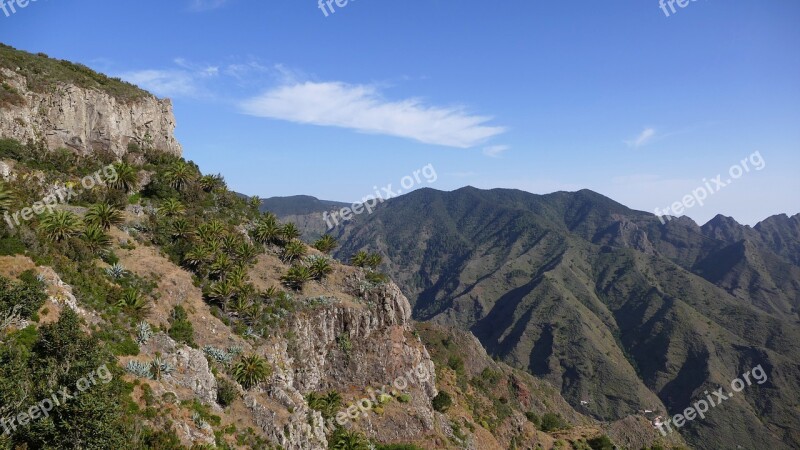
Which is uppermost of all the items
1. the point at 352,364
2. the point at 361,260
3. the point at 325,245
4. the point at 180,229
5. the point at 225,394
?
the point at 180,229

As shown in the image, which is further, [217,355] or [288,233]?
[288,233]

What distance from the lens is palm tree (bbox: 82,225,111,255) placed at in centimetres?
3241

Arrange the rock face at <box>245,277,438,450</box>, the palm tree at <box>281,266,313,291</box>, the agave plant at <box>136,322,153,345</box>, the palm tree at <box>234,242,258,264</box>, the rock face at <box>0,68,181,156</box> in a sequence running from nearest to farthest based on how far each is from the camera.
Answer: the agave plant at <box>136,322,153,345</box>
the rock face at <box>245,277,438,450</box>
the rock face at <box>0,68,181,156</box>
the palm tree at <box>234,242,258,264</box>
the palm tree at <box>281,266,313,291</box>

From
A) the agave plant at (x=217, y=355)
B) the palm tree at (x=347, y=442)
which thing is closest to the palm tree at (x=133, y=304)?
the agave plant at (x=217, y=355)

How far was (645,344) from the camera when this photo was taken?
654 feet

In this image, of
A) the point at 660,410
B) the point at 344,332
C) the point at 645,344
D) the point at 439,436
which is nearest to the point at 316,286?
the point at 344,332

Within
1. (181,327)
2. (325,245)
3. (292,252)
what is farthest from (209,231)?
(325,245)

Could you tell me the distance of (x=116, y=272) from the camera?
3231 cm

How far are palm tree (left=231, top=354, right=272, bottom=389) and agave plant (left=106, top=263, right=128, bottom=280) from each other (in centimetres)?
1073

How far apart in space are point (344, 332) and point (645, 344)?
650ft

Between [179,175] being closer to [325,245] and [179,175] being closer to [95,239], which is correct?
[95,239]

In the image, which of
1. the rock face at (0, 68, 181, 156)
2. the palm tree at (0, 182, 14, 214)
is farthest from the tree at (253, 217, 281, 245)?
the palm tree at (0, 182, 14, 214)

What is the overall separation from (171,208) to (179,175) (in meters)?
5.31

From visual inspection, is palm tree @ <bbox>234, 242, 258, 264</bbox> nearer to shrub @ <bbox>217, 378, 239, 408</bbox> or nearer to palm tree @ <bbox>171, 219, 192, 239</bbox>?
palm tree @ <bbox>171, 219, 192, 239</bbox>
